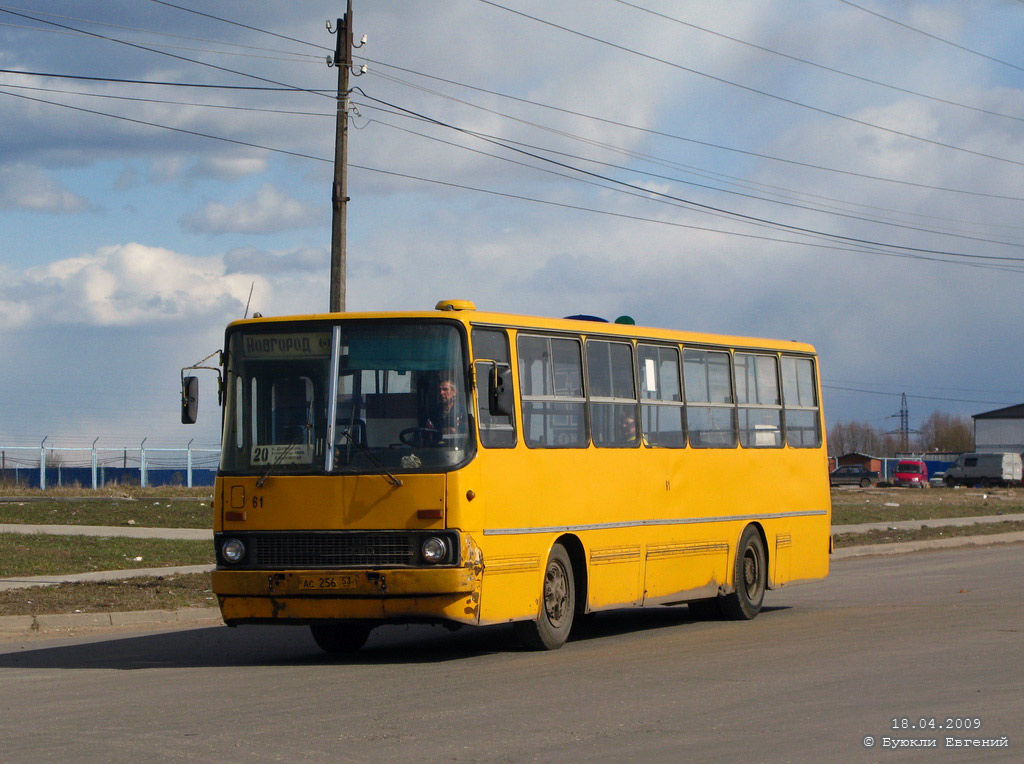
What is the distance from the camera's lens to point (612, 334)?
1343 cm

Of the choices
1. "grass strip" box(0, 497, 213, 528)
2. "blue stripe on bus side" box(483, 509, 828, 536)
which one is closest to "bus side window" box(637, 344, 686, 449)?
"blue stripe on bus side" box(483, 509, 828, 536)

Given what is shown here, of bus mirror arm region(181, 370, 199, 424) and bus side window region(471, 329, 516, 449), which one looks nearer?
bus side window region(471, 329, 516, 449)

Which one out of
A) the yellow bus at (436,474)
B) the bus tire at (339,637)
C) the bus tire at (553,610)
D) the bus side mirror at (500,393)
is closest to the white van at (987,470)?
the yellow bus at (436,474)

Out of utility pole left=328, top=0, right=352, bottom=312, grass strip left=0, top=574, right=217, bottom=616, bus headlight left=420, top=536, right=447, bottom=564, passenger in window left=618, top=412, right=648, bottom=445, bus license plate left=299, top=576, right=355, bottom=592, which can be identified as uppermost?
utility pole left=328, top=0, right=352, bottom=312

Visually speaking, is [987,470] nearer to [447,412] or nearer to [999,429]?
[999,429]

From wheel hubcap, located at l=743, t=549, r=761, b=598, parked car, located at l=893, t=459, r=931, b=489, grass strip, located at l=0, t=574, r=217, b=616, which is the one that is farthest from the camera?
parked car, located at l=893, t=459, r=931, b=489

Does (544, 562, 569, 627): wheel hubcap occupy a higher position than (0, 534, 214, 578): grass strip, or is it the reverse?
(0, 534, 214, 578): grass strip

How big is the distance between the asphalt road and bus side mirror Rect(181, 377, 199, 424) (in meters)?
2.03

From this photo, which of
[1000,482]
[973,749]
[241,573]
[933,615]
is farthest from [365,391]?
[1000,482]

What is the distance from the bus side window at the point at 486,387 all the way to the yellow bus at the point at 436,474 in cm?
2

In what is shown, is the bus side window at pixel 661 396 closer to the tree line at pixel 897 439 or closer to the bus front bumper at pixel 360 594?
the bus front bumper at pixel 360 594

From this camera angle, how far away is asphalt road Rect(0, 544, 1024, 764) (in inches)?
293

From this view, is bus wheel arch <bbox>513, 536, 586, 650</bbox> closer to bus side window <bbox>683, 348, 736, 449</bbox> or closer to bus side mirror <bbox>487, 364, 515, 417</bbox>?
bus side mirror <bbox>487, 364, 515, 417</bbox>

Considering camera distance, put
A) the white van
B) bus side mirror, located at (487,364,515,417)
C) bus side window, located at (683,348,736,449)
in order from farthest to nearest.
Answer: the white van → bus side window, located at (683,348,736,449) → bus side mirror, located at (487,364,515,417)
